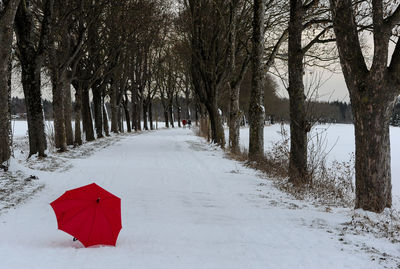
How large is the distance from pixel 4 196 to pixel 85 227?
3.48 m

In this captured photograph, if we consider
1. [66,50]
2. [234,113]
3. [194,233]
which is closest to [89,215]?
[194,233]

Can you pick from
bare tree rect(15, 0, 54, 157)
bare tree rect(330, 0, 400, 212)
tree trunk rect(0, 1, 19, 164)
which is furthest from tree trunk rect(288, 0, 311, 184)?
bare tree rect(15, 0, 54, 157)

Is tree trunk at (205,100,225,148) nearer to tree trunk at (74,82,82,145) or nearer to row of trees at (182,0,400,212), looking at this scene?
row of trees at (182,0,400,212)

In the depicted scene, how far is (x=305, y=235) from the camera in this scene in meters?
4.64

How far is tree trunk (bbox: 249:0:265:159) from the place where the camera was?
1124 centimetres

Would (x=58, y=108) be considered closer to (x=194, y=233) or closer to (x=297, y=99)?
(x=297, y=99)

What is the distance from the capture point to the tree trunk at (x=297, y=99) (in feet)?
26.9

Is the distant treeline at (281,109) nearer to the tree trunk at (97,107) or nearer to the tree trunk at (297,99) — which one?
the tree trunk at (297,99)

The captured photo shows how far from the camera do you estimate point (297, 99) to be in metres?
8.34

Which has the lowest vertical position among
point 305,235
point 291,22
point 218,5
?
point 305,235

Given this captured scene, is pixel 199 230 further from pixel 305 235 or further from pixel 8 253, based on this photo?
pixel 8 253

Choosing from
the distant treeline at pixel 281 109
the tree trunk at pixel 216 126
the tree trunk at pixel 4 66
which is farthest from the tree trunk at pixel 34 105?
the tree trunk at pixel 216 126

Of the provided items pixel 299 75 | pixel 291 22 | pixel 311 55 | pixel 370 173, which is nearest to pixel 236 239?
pixel 370 173

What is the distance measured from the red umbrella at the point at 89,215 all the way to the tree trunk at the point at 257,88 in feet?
27.0
